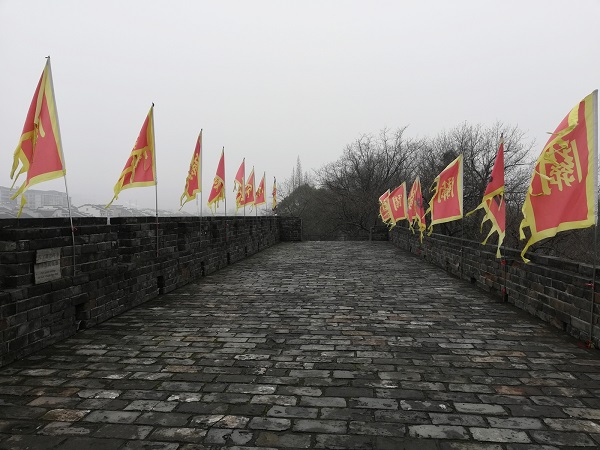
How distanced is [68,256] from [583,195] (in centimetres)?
548

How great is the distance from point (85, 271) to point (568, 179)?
18.1 ft

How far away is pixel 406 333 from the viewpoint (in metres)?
4.47

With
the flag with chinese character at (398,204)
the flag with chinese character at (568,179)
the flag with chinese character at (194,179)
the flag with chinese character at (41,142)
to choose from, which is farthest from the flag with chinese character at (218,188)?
the flag with chinese character at (568,179)

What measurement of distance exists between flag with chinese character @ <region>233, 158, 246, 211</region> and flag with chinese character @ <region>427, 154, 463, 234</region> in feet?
24.4

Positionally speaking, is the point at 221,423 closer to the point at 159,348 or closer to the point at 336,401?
the point at 336,401

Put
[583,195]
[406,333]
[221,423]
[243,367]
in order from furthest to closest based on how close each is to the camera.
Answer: [406,333]
[583,195]
[243,367]
[221,423]

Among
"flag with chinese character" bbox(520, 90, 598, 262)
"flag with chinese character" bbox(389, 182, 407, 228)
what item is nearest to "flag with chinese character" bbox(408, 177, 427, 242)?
"flag with chinese character" bbox(389, 182, 407, 228)

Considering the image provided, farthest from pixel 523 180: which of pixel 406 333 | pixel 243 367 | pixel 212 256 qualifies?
pixel 243 367

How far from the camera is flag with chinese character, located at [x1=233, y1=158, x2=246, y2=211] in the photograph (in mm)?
13950

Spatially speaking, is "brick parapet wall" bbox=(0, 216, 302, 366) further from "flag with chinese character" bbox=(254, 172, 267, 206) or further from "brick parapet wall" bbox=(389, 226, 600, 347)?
"flag with chinese character" bbox=(254, 172, 267, 206)

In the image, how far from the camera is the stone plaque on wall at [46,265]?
3.96 meters

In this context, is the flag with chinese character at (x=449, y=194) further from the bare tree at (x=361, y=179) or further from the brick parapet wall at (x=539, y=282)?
the bare tree at (x=361, y=179)

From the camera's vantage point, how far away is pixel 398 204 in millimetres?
13766

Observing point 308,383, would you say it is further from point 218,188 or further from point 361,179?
point 361,179
